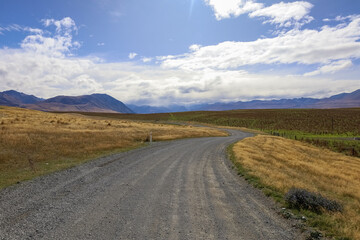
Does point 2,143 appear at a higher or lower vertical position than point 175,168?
higher

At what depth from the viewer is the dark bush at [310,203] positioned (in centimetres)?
760

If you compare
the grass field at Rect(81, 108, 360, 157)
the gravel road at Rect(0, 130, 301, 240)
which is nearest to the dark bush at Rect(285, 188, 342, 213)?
the gravel road at Rect(0, 130, 301, 240)

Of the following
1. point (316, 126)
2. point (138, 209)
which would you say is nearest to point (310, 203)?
point (138, 209)

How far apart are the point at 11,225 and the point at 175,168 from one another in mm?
8899

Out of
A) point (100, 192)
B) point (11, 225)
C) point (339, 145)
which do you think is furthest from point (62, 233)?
point (339, 145)

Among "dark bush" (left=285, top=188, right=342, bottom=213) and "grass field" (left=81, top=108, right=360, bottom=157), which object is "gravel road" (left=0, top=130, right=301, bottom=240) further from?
"grass field" (left=81, top=108, right=360, bottom=157)

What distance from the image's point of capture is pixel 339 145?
3988cm

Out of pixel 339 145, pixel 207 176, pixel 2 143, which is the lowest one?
pixel 339 145

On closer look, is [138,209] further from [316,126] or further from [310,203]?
[316,126]

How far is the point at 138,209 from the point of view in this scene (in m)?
7.27

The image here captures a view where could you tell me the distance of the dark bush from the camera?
760 centimetres

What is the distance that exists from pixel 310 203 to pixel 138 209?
18.3 ft

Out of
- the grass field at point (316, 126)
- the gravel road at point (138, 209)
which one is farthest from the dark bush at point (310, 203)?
the grass field at point (316, 126)

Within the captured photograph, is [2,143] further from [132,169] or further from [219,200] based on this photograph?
[219,200]
